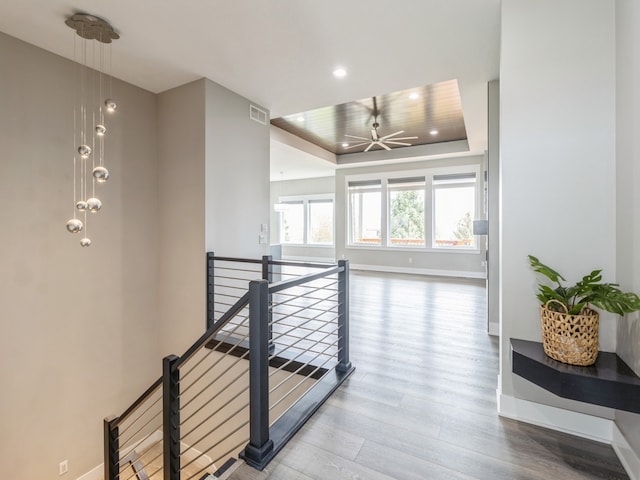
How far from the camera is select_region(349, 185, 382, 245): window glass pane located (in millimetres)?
8352

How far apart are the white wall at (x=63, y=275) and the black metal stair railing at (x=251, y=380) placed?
1.71 ft

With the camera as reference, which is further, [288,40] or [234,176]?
[234,176]

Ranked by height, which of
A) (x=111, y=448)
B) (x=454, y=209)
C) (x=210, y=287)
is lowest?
(x=111, y=448)

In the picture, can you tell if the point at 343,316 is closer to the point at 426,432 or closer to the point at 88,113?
the point at 426,432

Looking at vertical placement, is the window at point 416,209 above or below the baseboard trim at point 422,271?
above

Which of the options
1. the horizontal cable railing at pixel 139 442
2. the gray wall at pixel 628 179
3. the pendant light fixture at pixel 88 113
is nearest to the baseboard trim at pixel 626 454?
the gray wall at pixel 628 179

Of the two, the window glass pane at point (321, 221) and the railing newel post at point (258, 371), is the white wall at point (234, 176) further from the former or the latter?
the window glass pane at point (321, 221)

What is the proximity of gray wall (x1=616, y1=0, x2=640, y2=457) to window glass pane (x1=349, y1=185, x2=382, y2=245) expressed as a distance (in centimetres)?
661

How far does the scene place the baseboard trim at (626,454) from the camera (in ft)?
4.87

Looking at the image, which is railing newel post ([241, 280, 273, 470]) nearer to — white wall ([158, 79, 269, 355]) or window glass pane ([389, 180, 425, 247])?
white wall ([158, 79, 269, 355])

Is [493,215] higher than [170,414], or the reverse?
[493,215]

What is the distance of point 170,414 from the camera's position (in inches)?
80.3

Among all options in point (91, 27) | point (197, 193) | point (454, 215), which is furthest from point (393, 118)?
point (91, 27)

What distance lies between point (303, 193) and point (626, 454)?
957cm
